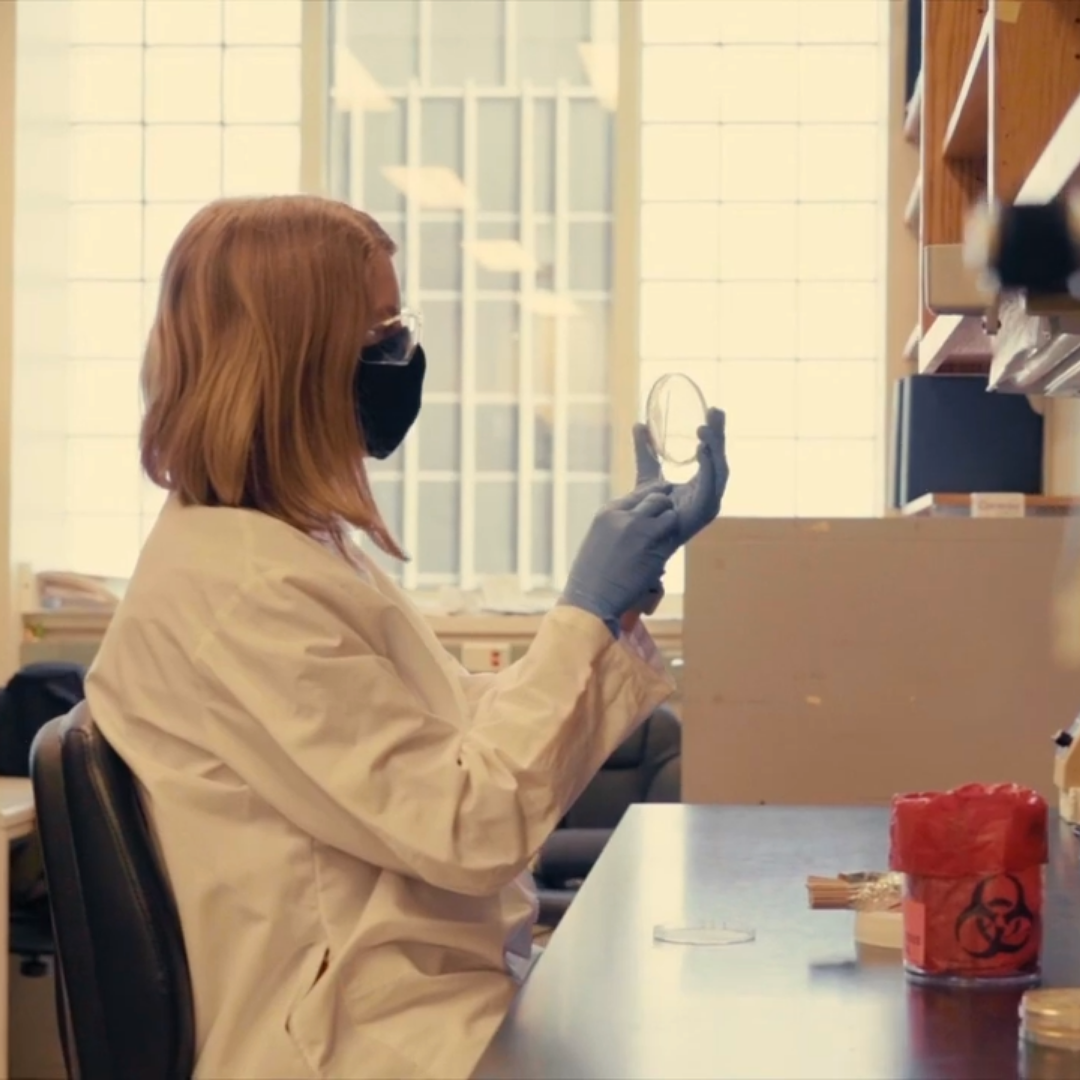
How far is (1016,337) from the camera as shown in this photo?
1.51m

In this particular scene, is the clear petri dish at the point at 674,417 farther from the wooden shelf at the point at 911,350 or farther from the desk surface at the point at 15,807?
the wooden shelf at the point at 911,350

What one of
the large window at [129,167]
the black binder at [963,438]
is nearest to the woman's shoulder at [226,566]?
the black binder at [963,438]

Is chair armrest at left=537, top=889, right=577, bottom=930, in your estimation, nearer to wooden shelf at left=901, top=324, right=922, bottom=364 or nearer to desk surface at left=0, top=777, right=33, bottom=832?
desk surface at left=0, top=777, right=33, bottom=832

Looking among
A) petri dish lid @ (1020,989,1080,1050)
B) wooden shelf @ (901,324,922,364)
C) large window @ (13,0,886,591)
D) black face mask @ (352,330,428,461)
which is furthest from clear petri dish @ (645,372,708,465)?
large window @ (13,0,886,591)

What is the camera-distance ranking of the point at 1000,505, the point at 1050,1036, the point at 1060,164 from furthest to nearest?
the point at 1000,505, the point at 1060,164, the point at 1050,1036

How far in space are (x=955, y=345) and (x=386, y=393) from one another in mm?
976

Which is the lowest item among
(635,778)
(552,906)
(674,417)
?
(552,906)

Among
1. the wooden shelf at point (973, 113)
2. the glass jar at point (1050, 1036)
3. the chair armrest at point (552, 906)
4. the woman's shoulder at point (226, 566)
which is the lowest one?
the chair armrest at point (552, 906)

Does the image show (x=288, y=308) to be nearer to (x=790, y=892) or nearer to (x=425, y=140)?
(x=790, y=892)

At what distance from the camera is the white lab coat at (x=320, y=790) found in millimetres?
1249

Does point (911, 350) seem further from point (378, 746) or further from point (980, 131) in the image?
point (378, 746)

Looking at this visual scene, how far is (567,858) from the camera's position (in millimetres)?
3406

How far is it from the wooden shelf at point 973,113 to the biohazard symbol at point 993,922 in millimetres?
830

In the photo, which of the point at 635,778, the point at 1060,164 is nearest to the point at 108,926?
the point at 1060,164
